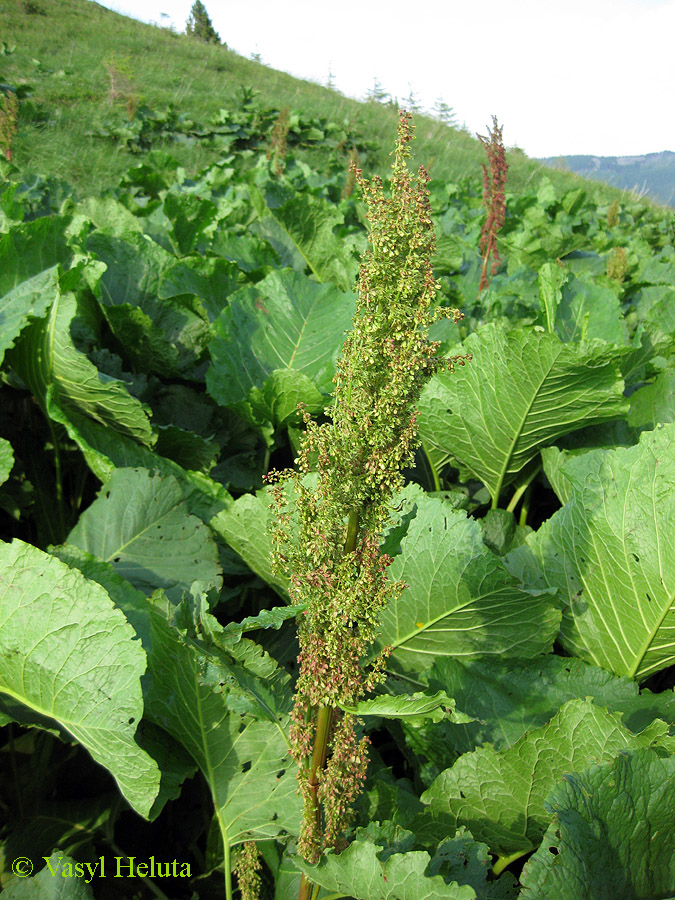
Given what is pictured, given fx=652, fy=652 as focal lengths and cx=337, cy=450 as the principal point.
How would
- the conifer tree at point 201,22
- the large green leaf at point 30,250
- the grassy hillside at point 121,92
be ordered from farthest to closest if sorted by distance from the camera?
the conifer tree at point 201,22, the grassy hillside at point 121,92, the large green leaf at point 30,250

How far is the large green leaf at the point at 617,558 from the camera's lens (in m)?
1.65

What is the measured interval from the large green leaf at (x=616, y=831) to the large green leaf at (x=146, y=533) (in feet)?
3.42

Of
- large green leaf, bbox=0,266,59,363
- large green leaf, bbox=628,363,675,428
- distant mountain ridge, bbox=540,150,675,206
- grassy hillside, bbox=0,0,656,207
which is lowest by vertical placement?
large green leaf, bbox=0,266,59,363

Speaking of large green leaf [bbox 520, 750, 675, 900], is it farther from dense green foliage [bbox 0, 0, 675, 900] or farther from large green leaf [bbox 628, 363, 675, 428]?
large green leaf [bbox 628, 363, 675, 428]

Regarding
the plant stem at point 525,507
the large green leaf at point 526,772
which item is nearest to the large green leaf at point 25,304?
the large green leaf at point 526,772

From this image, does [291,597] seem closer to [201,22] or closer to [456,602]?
[456,602]

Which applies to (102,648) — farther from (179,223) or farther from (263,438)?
(179,223)

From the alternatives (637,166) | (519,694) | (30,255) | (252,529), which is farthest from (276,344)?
(637,166)

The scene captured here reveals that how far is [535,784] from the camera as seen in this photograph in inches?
51.5

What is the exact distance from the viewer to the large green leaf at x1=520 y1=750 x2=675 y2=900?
1.01m

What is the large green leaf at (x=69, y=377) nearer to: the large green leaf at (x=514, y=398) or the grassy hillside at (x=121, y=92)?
the large green leaf at (x=514, y=398)

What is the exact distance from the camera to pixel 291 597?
1.05m

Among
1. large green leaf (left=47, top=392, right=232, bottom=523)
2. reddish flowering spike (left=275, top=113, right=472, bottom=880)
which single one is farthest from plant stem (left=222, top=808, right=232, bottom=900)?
large green leaf (left=47, top=392, right=232, bottom=523)

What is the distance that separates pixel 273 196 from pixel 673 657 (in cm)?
434
